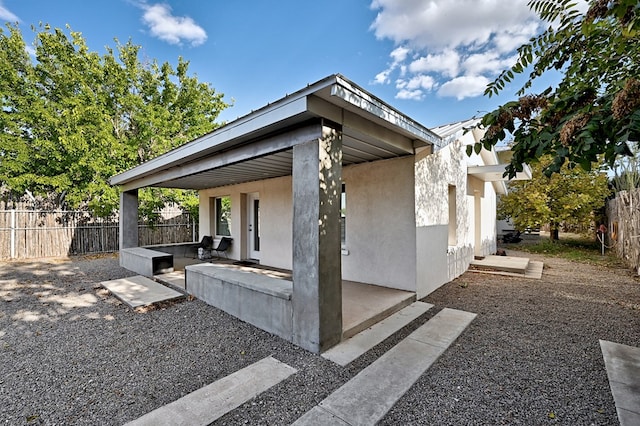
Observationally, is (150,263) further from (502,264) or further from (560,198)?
(560,198)

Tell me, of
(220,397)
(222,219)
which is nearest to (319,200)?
(220,397)

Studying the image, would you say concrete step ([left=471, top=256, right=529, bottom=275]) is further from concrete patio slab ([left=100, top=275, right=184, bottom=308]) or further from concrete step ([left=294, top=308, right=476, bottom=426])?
concrete patio slab ([left=100, top=275, right=184, bottom=308])

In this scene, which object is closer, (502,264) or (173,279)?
(173,279)

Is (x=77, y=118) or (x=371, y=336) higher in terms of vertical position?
(x=77, y=118)

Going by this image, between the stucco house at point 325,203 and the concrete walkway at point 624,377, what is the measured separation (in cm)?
256

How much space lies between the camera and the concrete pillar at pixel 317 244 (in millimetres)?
3359

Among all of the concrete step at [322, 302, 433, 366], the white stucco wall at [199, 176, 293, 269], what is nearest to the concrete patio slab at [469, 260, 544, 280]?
the concrete step at [322, 302, 433, 366]

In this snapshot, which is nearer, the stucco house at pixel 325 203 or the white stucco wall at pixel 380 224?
the stucco house at pixel 325 203

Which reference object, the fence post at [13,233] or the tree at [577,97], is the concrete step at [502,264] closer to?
the tree at [577,97]

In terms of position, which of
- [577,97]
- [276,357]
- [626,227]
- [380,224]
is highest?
[577,97]

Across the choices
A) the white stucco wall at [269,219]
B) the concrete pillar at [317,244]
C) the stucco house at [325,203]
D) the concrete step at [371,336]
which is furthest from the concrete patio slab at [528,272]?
the concrete pillar at [317,244]

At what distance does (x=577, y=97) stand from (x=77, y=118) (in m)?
14.4

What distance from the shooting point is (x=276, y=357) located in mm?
3342

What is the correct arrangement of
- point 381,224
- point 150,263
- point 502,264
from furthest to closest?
point 502,264 < point 150,263 < point 381,224
